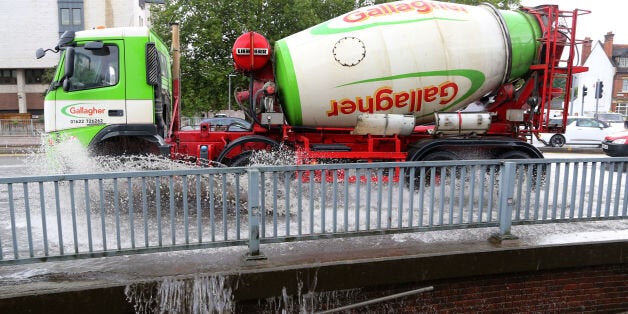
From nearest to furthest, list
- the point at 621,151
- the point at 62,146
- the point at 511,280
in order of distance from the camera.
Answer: the point at 511,280 < the point at 62,146 < the point at 621,151

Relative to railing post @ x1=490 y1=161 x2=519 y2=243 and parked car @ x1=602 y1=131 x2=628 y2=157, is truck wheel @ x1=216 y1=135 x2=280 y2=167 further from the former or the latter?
parked car @ x1=602 y1=131 x2=628 y2=157

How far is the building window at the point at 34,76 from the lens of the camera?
1714 inches

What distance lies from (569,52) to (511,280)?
5267 millimetres

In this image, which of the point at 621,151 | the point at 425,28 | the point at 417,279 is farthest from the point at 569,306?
the point at 621,151

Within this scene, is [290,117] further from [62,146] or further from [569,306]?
[569,306]

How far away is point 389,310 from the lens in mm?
4133

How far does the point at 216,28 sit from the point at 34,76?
1425 inches

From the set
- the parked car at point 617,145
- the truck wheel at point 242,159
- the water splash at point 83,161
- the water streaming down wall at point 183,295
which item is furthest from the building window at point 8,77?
the water streaming down wall at point 183,295

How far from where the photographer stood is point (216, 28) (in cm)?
1717

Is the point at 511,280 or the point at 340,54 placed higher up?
the point at 340,54

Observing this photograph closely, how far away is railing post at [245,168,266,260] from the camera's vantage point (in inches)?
151

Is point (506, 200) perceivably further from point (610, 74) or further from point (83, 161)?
point (610, 74)

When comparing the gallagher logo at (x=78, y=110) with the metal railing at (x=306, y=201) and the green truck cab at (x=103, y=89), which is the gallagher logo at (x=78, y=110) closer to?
the green truck cab at (x=103, y=89)

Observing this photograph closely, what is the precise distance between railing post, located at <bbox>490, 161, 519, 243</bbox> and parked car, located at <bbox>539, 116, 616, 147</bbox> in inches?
672
